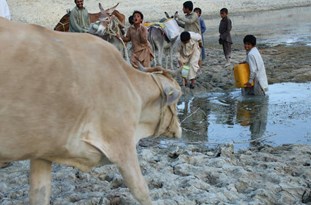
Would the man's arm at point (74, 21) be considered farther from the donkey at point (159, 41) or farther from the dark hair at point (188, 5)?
the dark hair at point (188, 5)

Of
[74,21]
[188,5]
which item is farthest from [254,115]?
[188,5]

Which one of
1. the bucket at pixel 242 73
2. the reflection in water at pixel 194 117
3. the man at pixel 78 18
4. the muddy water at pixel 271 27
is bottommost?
the muddy water at pixel 271 27

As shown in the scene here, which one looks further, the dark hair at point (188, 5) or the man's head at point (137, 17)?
the dark hair at point (188, 5)

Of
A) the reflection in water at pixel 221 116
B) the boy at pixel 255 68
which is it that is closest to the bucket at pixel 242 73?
the boy at pixel 255 68

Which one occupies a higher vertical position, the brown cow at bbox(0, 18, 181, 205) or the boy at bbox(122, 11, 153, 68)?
the brown cow at bbox(0, 18, 181, 205)

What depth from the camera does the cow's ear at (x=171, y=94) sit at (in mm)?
4372

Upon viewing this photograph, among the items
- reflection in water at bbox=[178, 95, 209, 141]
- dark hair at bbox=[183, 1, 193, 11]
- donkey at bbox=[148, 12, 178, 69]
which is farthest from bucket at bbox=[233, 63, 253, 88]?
donkey at bbox=[148, 12, 178, 69]

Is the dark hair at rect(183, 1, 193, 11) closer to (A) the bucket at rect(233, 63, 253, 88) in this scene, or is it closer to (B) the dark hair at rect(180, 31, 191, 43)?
(B) the dark hair at rect(180, 31, 191, 43)

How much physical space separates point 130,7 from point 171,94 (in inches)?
1192

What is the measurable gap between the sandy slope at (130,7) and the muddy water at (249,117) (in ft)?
67.1

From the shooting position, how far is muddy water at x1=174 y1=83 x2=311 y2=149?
24.5ft

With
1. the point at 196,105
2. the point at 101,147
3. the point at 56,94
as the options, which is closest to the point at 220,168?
the point at 101,147

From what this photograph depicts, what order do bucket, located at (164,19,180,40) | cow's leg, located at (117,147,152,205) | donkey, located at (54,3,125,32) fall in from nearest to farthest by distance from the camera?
cow's leg, located at (117,147,152,205) → donkey, located at (54,3,125,32) → bucket, located at (164,19,180,40)

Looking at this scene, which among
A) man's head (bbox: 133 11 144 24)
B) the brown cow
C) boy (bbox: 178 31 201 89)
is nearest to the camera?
the brown cow
